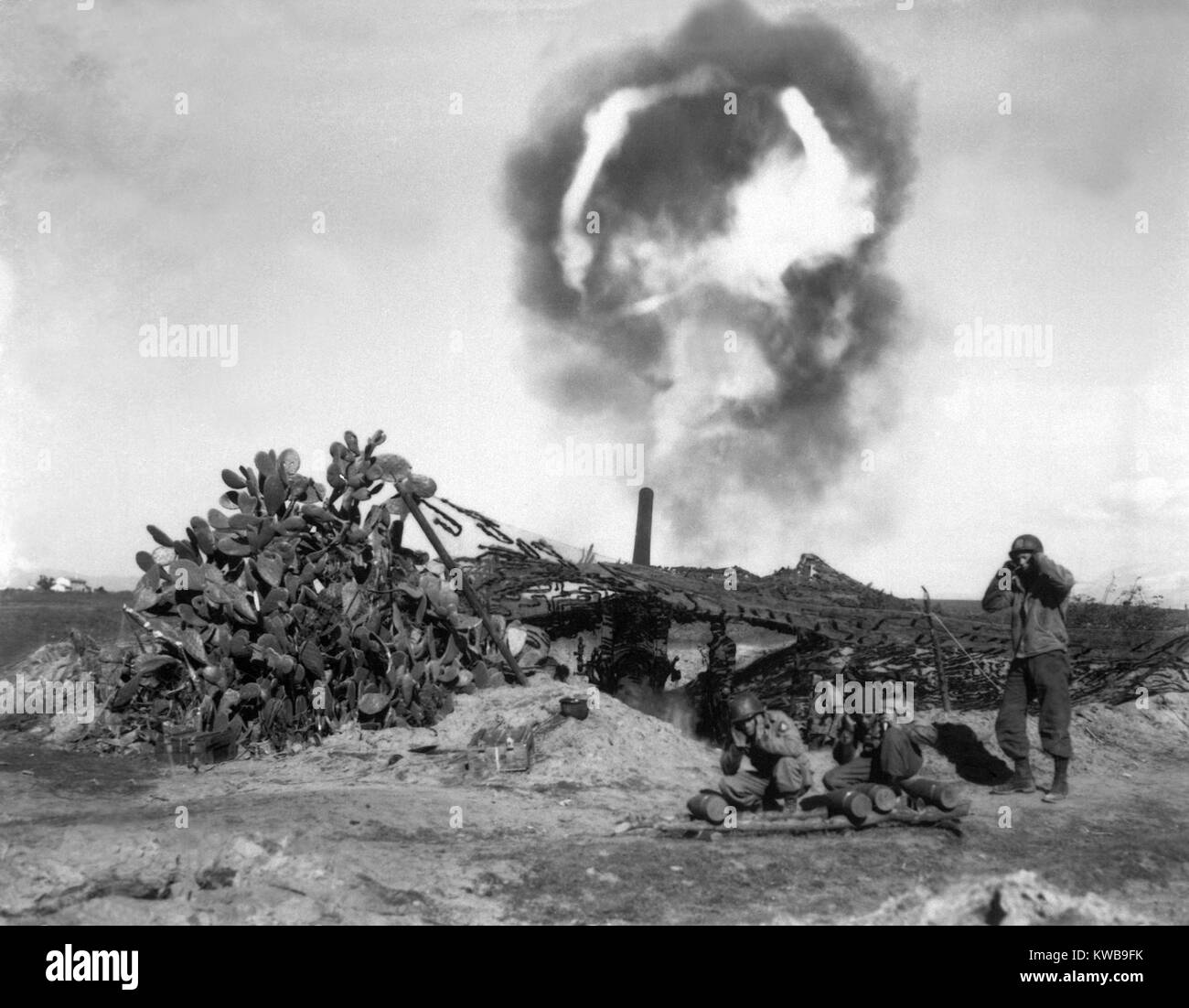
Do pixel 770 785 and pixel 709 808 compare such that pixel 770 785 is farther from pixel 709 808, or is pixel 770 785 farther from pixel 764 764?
pixel 709 808

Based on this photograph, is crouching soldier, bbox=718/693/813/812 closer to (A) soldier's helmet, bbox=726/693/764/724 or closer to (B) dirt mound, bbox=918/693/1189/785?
(A) soldier's helmet, bbox=726/693/764/724

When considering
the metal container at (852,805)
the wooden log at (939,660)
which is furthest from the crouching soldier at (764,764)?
the wooden log at (939,660)

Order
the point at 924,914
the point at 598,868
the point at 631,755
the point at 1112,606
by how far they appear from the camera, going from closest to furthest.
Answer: the point at 924,914 → the point at 598,868 → the point at 631,755 → the point at 1112,606

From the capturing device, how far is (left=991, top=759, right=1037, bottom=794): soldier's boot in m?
9.14

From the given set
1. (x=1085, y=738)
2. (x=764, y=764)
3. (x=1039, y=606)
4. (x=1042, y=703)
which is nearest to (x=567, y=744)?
(x=764, y=764)

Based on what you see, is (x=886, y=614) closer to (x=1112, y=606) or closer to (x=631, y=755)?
(x=631, y=755)

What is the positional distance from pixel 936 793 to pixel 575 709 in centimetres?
424

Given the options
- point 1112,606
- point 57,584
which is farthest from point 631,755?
point 57,584

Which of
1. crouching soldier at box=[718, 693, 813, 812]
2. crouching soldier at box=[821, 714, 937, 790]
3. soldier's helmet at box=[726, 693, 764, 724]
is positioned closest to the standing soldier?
crouching soldier at box=[821, 714, 937, 790]

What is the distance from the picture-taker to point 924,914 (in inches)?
236

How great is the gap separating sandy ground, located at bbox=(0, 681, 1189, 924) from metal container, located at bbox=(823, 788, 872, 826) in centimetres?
15

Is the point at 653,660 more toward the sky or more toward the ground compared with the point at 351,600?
more toward the ground

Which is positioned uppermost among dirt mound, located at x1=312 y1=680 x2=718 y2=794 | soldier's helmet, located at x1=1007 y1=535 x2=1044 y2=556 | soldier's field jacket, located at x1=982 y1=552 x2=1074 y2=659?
soldier's helmet, located at x1=1007 y1=535 x2=1044 y2=556
